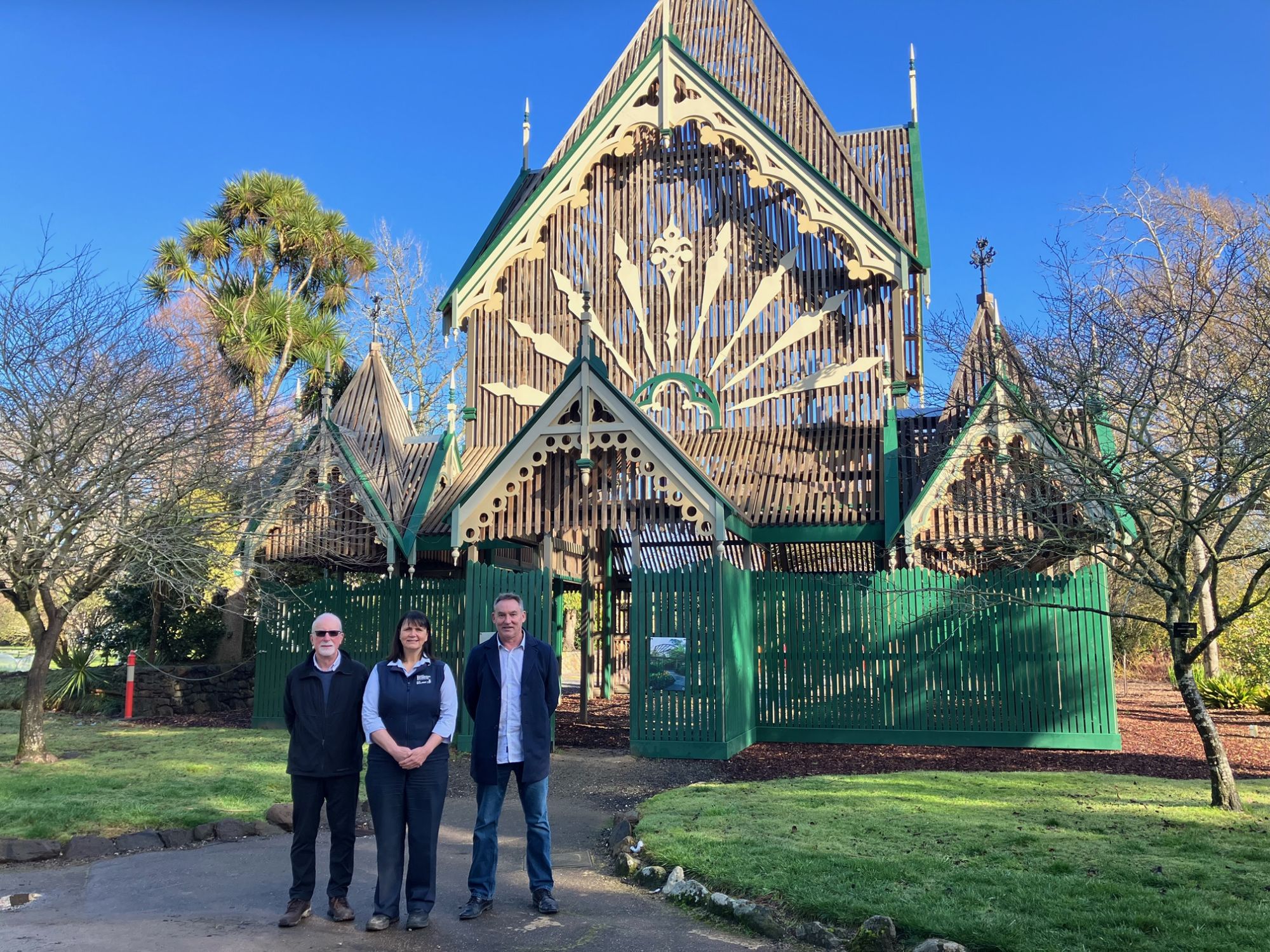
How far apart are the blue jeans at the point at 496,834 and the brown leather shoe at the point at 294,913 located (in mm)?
952

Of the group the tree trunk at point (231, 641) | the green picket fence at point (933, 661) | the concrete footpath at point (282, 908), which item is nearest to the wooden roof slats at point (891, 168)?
the green picket fence at point (933, 661)

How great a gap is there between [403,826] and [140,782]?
598 cm

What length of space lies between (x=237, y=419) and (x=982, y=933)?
38.2 ft

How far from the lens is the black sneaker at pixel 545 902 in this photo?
630 cm

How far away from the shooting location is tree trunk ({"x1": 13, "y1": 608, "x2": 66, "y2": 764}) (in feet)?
39.5

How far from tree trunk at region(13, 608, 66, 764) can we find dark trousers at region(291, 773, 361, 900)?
7507 mm

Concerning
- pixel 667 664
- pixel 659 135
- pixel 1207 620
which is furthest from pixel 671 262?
pixel 1207 620

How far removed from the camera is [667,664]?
43.0 ft

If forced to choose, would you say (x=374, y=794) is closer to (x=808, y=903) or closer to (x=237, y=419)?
(x=808, y=903)

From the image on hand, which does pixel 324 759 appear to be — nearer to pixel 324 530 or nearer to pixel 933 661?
pixel 933 661

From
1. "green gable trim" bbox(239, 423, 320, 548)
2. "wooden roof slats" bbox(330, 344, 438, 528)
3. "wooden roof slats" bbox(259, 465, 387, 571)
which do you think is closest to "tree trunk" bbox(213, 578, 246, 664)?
"wooden roof slats" bbox(259, 465, 387, 571)

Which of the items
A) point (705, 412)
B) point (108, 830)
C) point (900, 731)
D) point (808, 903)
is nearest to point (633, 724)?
point (900, 731)

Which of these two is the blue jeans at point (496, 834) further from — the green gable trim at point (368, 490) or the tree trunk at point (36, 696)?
the green gable trim at point (368, 490)

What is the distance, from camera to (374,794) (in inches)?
239
